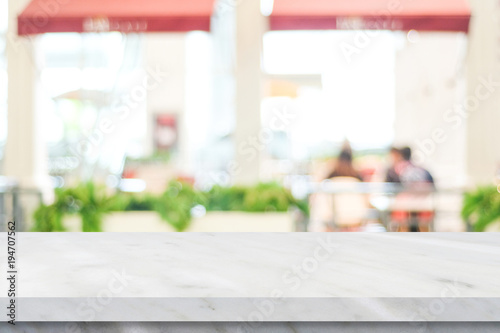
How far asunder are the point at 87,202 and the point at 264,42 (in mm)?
2531

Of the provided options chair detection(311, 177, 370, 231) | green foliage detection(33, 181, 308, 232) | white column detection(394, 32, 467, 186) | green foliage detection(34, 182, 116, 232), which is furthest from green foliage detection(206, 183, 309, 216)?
white column detection(394, 32, 467, 186)

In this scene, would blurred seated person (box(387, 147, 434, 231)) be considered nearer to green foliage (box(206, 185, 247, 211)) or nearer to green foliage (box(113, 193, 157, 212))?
green foliage (box(206, 185, 247, 211))

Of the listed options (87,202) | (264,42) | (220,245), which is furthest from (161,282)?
(264,42)

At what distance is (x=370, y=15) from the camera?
4484 millimetres

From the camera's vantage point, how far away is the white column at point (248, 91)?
17.6 ft

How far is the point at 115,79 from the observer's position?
6.66 metres

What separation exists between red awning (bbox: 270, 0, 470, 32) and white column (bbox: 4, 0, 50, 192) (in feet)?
9.40

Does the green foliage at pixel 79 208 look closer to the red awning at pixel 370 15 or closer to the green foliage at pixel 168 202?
the green foliage at pixel 168 202

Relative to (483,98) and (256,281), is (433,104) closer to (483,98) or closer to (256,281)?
(483,98)

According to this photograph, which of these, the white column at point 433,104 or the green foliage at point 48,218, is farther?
the white column at point 433,104

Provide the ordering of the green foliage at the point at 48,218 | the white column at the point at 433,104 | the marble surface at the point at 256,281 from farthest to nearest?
the white column at the point at 433,104
the green foliage at the point at 48,218
the marble surface at the point at 256,281

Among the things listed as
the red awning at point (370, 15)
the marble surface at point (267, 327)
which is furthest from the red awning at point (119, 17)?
the marble surface at point (267, 327)

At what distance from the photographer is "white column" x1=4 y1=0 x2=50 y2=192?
5770 millimetres

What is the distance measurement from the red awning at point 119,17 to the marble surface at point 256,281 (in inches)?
132
